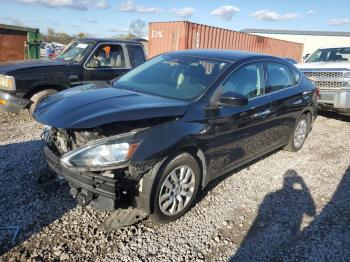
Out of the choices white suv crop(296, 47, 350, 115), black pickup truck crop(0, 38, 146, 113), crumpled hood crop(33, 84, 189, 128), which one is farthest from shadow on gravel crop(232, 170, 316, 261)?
black pickup truck crop(0, 38, 146, 113)

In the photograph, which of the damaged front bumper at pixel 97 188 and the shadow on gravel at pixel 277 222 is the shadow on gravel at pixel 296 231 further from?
the damaged front bumper at pixel 97 188

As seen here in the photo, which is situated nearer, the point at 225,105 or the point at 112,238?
the point at 112,238

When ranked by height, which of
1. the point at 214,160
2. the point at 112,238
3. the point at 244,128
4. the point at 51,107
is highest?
the point at 51,107

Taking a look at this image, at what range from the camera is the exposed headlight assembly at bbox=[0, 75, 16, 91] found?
5.90 m

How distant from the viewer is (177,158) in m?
3.20

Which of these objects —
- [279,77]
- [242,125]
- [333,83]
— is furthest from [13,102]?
[333,83]

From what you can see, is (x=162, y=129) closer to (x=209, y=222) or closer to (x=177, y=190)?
(x=177, y=190)

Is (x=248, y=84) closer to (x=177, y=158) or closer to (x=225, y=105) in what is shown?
(x=225, y=105)

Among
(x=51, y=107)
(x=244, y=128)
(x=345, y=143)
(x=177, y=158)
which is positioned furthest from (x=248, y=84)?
(x=345, y=143)

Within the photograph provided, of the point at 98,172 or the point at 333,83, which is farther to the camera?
the point at 333,83

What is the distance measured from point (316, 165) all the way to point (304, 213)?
1789 millimetres

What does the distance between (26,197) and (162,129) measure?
6.06 feet

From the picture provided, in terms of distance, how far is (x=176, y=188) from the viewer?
3311 mm

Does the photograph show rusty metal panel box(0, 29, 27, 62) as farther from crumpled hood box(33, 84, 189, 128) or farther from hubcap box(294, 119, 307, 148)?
hubcap box(294, 119, 307, 148)
